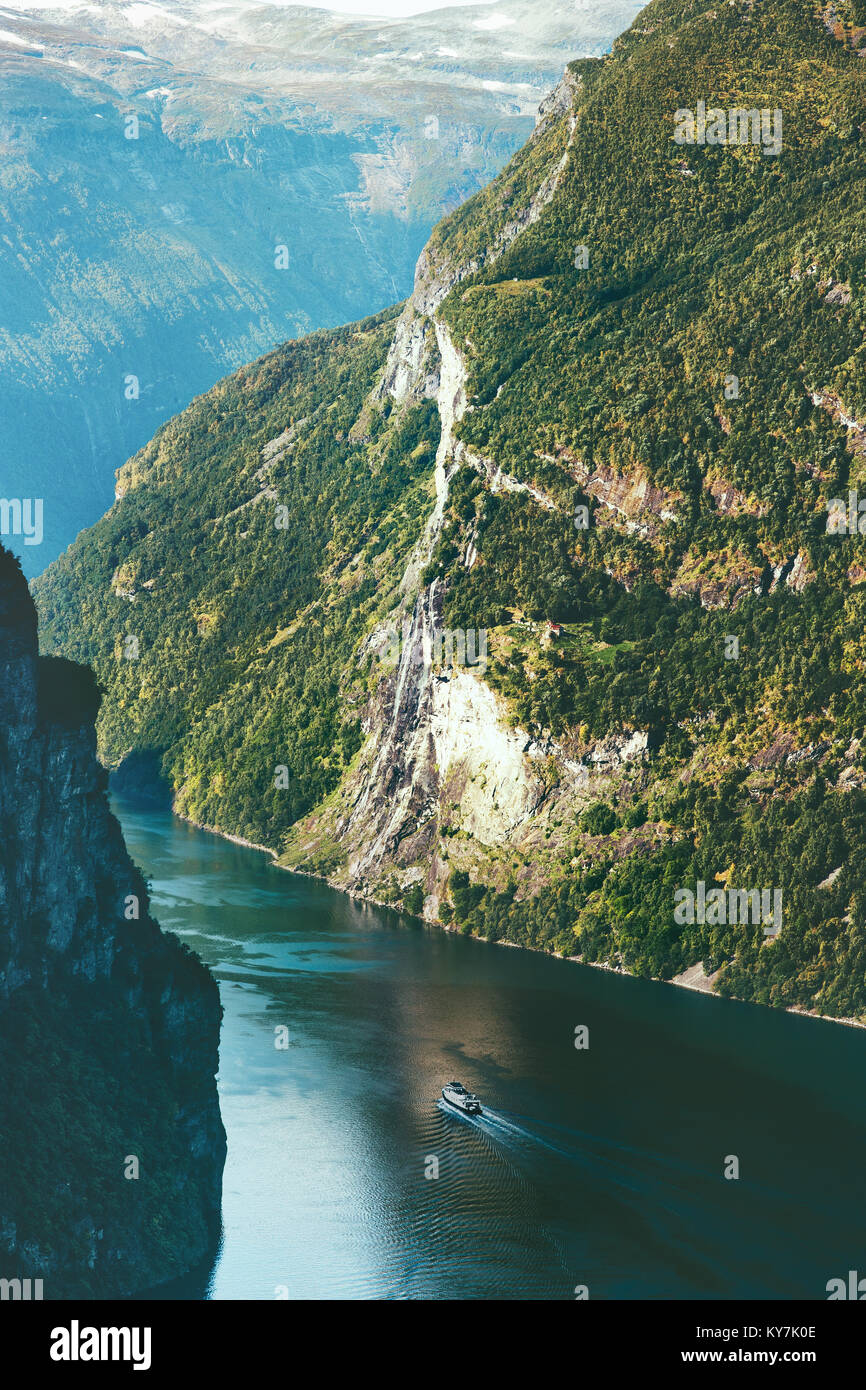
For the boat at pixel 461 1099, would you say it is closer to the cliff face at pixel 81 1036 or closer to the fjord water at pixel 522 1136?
the fjord water at pixel 522 1136

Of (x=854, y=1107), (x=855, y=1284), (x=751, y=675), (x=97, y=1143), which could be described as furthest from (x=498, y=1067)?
(x=751, y=675)

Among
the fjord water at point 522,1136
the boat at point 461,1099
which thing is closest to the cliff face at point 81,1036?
the fjord water at point 522,1136

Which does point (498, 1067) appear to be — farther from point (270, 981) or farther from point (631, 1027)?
point (270, 981)

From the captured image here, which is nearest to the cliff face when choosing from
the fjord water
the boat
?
the fjord water

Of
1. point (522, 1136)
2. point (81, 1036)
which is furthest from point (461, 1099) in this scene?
point (81, 1036)

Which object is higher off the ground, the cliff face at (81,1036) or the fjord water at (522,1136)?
the cliff face at (81,1036)

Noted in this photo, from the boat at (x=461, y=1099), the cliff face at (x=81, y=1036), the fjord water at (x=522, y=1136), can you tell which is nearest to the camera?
the cliff face at (x=81, y=1036)

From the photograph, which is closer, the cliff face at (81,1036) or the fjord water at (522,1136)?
the cliff face at (81,1036)
